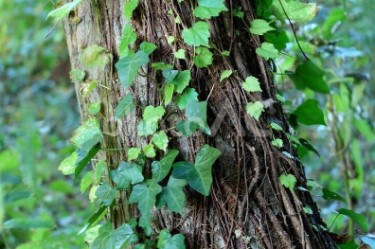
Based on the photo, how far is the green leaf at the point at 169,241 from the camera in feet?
4.78

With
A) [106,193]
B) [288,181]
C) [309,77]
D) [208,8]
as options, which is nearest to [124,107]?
[106,193]

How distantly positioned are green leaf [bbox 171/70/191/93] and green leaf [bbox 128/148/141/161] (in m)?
0.20

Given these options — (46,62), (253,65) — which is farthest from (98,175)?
(46,62)

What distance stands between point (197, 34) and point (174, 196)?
0.42m

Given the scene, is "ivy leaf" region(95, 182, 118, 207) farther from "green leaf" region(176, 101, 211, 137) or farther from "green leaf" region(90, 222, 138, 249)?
"green leaf" region(176, 101, 211, 137)

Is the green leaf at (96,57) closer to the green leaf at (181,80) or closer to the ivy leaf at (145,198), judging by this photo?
the green leaf at (181,80)

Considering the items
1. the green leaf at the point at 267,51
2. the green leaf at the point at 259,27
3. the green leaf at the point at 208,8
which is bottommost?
the green leaf at the point at 267,51

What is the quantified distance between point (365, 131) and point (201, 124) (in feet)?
6.55

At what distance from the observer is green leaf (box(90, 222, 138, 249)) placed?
1.50m

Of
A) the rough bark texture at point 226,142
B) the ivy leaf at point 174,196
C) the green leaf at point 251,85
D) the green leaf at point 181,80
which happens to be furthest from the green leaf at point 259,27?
the ivy leaf at point 174,196

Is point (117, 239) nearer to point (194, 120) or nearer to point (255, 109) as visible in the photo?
point (194, 120)

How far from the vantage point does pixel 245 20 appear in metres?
1.59

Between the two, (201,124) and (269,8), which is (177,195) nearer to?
(201,124)

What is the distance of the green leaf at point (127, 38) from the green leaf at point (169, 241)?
1.60 ft
